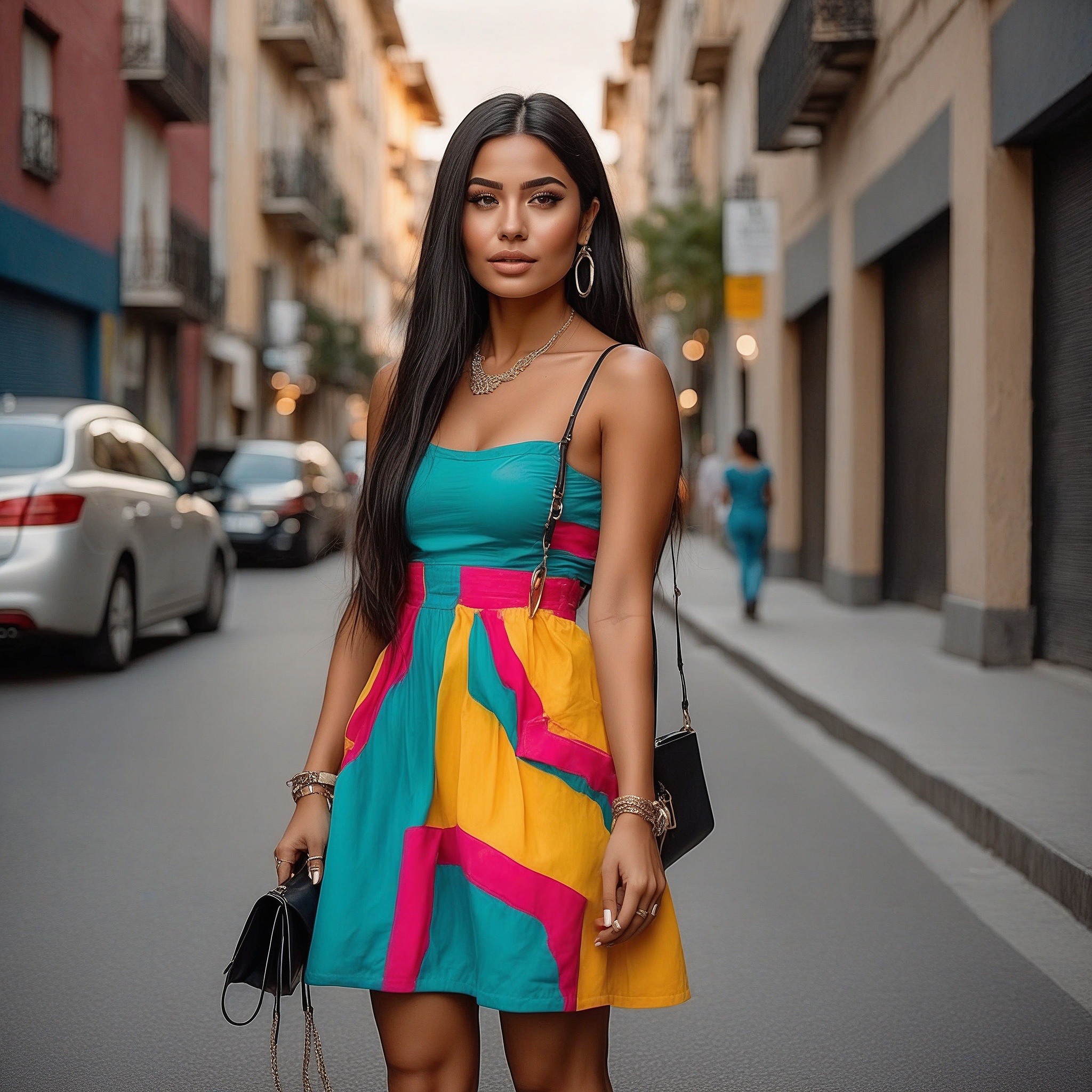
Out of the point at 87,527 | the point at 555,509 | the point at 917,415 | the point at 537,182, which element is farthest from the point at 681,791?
the point at 917,415

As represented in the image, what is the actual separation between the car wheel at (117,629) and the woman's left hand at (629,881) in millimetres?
8090

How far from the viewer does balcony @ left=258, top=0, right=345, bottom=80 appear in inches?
1352

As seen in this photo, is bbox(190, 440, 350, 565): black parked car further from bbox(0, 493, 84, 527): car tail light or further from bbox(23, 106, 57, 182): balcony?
bbox(0, 493, 84, 527): car tail light

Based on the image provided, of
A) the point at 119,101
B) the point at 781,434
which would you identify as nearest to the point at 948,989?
the point at 781,434

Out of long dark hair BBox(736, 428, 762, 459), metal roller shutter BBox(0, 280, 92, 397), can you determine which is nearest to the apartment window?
metal roller shutter BBox(0, 280, 92, 397)

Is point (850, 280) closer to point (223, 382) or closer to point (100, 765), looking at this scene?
point (100, 765)

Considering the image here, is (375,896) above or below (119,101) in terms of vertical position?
below

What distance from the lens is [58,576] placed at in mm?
9117

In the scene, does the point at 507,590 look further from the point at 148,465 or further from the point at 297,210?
the point at 297,210

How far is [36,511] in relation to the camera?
9078 mm

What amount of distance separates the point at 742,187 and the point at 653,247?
4043 millimetres

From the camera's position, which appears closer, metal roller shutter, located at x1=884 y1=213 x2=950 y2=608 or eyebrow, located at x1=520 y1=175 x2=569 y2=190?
eyebrow, located at x1=520 y1=175 x2=569 y2=190

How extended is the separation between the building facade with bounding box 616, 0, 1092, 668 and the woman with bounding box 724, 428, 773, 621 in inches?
56.6

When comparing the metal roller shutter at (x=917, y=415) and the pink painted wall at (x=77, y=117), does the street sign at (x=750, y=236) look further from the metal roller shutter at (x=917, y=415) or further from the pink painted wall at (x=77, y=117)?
the pink painted wall at (x=77, y=117)
